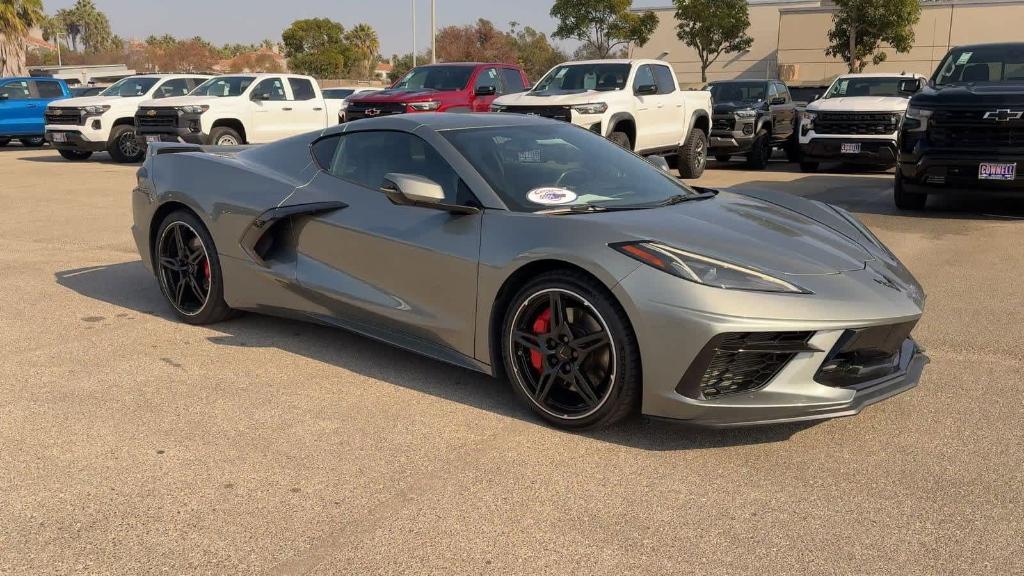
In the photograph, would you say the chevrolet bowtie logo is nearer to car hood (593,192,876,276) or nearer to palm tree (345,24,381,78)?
car hood (593,192,876,276)

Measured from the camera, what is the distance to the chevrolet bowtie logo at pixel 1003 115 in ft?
30.7

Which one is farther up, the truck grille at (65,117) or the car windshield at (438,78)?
the car windshield at (438,78)

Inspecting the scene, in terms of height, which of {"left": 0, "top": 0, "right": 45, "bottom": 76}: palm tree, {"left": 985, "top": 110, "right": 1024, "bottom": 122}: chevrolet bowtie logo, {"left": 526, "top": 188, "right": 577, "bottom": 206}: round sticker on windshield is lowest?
{"left": 526, "top": 188, "right": 577, "bottom": 206}: round sticker on windshield

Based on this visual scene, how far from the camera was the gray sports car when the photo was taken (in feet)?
11.8

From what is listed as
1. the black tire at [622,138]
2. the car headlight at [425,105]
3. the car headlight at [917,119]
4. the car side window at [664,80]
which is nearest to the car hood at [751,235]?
the car headlight at [917,119]

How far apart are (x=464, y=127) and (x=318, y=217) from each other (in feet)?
2.94

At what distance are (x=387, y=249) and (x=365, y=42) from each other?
260ft

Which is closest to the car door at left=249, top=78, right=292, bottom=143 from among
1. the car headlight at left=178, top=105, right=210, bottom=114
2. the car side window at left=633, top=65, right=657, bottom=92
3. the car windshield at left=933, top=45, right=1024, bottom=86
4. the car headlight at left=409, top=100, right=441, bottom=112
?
the car headlight at left=178, top=105, right=210, bottom=114

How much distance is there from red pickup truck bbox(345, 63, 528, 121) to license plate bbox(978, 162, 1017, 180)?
852 centimetres

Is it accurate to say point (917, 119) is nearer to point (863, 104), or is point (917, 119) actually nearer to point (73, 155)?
point (863, 104)

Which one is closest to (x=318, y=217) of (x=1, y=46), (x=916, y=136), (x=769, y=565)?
(x=769, y=565)

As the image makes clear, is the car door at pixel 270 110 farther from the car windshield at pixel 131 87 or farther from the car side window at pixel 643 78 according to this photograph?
the car side window at pixel 643 78

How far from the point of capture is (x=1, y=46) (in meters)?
40.8

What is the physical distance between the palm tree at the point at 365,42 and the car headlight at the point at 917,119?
6982cm
